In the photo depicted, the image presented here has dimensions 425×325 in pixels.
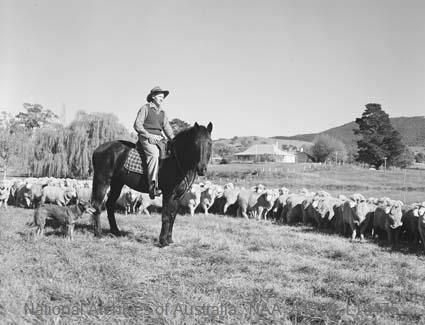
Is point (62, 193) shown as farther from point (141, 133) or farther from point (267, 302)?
point (267, 302)

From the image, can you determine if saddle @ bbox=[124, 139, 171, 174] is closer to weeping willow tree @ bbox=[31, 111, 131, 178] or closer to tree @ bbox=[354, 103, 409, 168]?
weeping willow tree @ bbox=[31, 111, 131, 178]

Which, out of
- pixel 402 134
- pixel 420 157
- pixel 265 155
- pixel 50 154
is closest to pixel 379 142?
pixel 420 157

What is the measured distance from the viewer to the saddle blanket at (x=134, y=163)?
902cm

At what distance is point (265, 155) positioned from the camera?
327ft

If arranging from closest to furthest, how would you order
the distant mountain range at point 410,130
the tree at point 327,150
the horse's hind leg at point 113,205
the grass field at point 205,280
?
the grass field at point 205,280
the horse's hind leg at point 113,205
the tree at point 327,150
the distant mountain range at point 410,130

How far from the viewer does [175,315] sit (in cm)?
471

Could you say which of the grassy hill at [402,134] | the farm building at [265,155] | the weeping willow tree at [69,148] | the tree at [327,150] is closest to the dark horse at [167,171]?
the weeping willow tree at [69,148]

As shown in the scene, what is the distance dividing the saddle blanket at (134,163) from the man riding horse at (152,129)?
0.28 meters

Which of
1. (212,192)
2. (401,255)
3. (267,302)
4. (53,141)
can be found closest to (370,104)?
(53,141)

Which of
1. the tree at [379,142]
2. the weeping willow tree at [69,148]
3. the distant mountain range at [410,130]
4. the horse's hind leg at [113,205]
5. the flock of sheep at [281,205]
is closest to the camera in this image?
the horse's hind leg at [113,205]

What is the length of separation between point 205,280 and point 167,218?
109 inches

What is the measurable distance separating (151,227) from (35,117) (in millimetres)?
68891

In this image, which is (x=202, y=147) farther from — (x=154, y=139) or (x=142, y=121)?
(x=142, y=121)

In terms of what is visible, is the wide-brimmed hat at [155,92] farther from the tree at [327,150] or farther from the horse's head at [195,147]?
the tree at [327,150]
